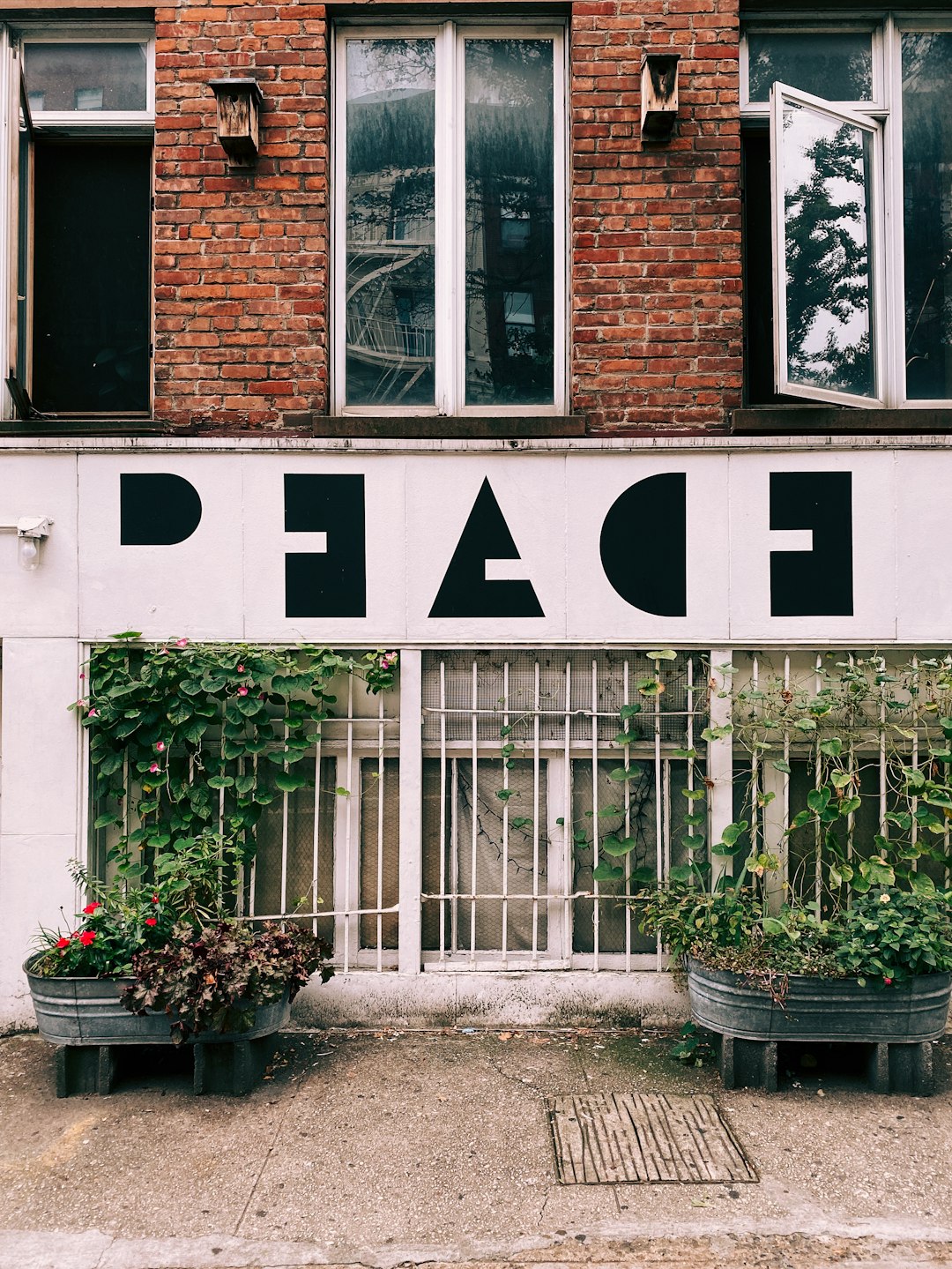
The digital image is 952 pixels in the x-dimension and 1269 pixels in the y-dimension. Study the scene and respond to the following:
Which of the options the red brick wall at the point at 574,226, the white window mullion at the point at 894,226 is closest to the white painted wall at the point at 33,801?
the red brick wall at the point at 574,226

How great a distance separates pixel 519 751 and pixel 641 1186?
2241mm

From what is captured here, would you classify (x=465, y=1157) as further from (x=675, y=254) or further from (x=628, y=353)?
(x=675, y=254)

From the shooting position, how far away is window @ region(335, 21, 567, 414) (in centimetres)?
545

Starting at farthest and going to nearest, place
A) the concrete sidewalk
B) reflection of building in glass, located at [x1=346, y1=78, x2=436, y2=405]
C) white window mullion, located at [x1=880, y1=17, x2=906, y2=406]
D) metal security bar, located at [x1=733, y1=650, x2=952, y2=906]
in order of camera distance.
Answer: reflection of building in glass, located at [x1=346, y1=78, x2=436, y2=405], white window mullion, located at [x1=880, y1=17, x2=906, y2=406], metal security bar, located at [x1=733, y1=650, x2=952, y2=906], the concrete sidewalk

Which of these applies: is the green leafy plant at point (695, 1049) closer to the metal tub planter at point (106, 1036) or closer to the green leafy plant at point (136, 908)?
the metal tub planter at point (106, 1036)

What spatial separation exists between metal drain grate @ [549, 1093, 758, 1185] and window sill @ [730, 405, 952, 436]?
11.3 ft

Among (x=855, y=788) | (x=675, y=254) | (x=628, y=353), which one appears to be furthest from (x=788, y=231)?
(x=855, y=788)

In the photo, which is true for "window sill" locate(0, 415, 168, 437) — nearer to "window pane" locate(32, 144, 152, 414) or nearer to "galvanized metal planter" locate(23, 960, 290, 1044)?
"window pane" locate(32, 144, 152, 414)

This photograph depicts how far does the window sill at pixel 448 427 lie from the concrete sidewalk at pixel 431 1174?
10.7 feet

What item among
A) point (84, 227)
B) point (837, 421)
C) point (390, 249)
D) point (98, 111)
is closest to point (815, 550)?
point (837, 421)

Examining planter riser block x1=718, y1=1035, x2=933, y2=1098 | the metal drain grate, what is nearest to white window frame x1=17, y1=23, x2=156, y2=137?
the metal drain grate

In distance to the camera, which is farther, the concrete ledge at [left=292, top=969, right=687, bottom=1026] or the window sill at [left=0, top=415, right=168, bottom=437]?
the window sill at [left=0, top=415, right=168, bottom=437]

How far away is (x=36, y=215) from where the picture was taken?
5512 mm

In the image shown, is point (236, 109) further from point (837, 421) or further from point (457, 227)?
point (837, 421)
